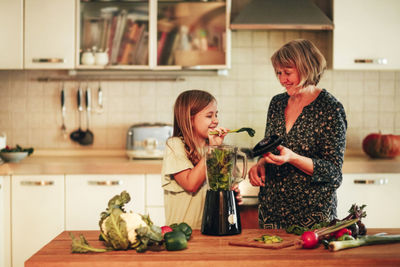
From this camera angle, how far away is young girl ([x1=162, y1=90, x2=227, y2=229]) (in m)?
1.76

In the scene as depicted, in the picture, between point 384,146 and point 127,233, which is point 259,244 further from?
point 384,146

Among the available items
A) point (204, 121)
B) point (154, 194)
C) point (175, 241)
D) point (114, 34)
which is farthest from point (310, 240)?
point (114, 34)

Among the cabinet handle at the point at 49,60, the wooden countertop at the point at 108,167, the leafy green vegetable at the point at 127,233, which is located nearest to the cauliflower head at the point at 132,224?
the leafy green vegetable at the point at 127,233

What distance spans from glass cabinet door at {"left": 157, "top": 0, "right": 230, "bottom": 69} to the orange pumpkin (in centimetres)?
117

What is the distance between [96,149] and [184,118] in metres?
1.84

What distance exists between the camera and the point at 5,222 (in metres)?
2.99

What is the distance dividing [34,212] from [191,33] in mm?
1559

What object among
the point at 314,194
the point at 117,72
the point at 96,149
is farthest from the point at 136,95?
the point at 314,194

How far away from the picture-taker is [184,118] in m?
1.87

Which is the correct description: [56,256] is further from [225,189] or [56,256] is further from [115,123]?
[115,123]

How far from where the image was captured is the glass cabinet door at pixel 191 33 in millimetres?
3279

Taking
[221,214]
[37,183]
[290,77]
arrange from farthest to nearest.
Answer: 1. [37,183]
2. [290,77]
3. [221,214]

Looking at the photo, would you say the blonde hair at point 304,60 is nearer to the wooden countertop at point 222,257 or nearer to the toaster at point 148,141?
the wooden countertop at point 222,257

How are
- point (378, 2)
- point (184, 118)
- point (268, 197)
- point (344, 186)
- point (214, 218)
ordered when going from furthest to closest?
point (378, 2), point (344, 186), point (268, 197), point (184, 118), point (214, 218)
